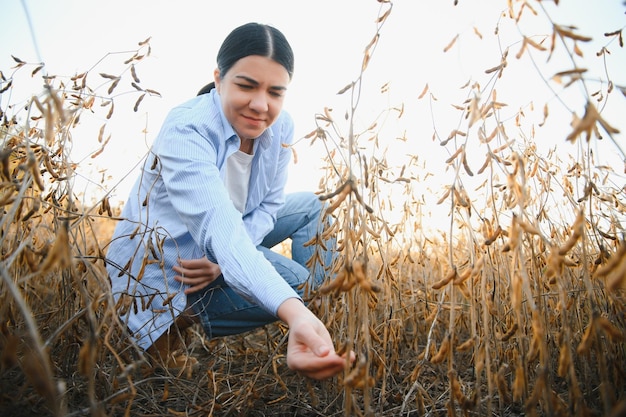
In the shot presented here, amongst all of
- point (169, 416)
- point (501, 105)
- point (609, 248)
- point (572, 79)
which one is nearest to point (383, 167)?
point (501, 105)

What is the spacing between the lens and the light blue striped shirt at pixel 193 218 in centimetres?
108

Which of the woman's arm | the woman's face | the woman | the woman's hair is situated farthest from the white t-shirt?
the woman's arm

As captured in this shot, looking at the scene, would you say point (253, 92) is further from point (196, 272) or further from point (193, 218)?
point (196, 272)

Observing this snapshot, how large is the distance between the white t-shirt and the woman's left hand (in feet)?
1.06

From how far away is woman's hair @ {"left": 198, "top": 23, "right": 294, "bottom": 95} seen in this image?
5.00 ft

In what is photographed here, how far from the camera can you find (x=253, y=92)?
5.00 ft

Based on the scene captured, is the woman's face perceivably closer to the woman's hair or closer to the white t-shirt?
the woman's hair

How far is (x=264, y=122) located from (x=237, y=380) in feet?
2.93

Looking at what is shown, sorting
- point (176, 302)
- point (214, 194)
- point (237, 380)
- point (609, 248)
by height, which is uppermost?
point (214, 194)

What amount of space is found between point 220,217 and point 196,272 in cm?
42

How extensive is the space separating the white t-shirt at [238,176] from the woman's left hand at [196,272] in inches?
12.7

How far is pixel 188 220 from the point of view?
4.16 ft

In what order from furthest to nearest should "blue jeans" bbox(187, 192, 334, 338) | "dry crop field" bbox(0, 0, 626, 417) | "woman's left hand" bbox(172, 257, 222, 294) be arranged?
"blue jeans" bbox(187, 192, 334, 338) → "woman's left hand" bbox(172, 257, 222, 294) → "dry crop field" bbox(0, 0, 626, 417)

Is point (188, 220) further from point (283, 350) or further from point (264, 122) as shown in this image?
point (283, 350)
